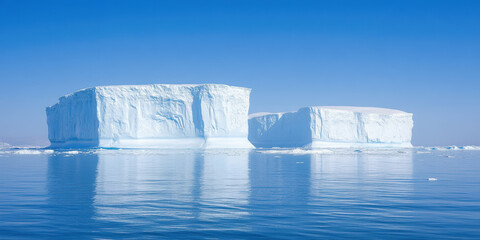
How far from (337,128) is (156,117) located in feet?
68.3

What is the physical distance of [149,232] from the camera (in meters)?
4.43

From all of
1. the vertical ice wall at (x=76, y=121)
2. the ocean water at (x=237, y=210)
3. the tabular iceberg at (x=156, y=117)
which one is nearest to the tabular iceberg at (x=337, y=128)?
the tabular iceberg at (x=156, y=117)

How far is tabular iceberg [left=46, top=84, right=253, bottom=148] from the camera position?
35.8 meters

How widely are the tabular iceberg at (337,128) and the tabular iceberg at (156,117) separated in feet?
31.2

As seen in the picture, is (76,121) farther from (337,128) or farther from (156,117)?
(337,128)

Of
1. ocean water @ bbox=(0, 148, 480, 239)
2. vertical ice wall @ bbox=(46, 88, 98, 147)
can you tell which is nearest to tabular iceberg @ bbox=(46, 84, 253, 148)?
vertical ice wall @ bbox=(46, 88, 98, 147)

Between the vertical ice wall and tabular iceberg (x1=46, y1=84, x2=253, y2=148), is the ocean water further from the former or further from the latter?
the vertical ice wall

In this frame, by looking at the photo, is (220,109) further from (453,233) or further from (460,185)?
(453,233)

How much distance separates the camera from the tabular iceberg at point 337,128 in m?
45.8

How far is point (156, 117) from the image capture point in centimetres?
3756

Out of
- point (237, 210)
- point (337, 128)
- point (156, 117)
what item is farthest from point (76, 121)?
point (237, 210)

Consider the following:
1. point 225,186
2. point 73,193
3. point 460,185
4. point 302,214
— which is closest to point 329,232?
point 302,214

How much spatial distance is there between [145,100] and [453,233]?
34498mm

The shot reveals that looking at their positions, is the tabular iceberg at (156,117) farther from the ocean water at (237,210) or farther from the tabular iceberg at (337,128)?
the ocean water at (237,210)
